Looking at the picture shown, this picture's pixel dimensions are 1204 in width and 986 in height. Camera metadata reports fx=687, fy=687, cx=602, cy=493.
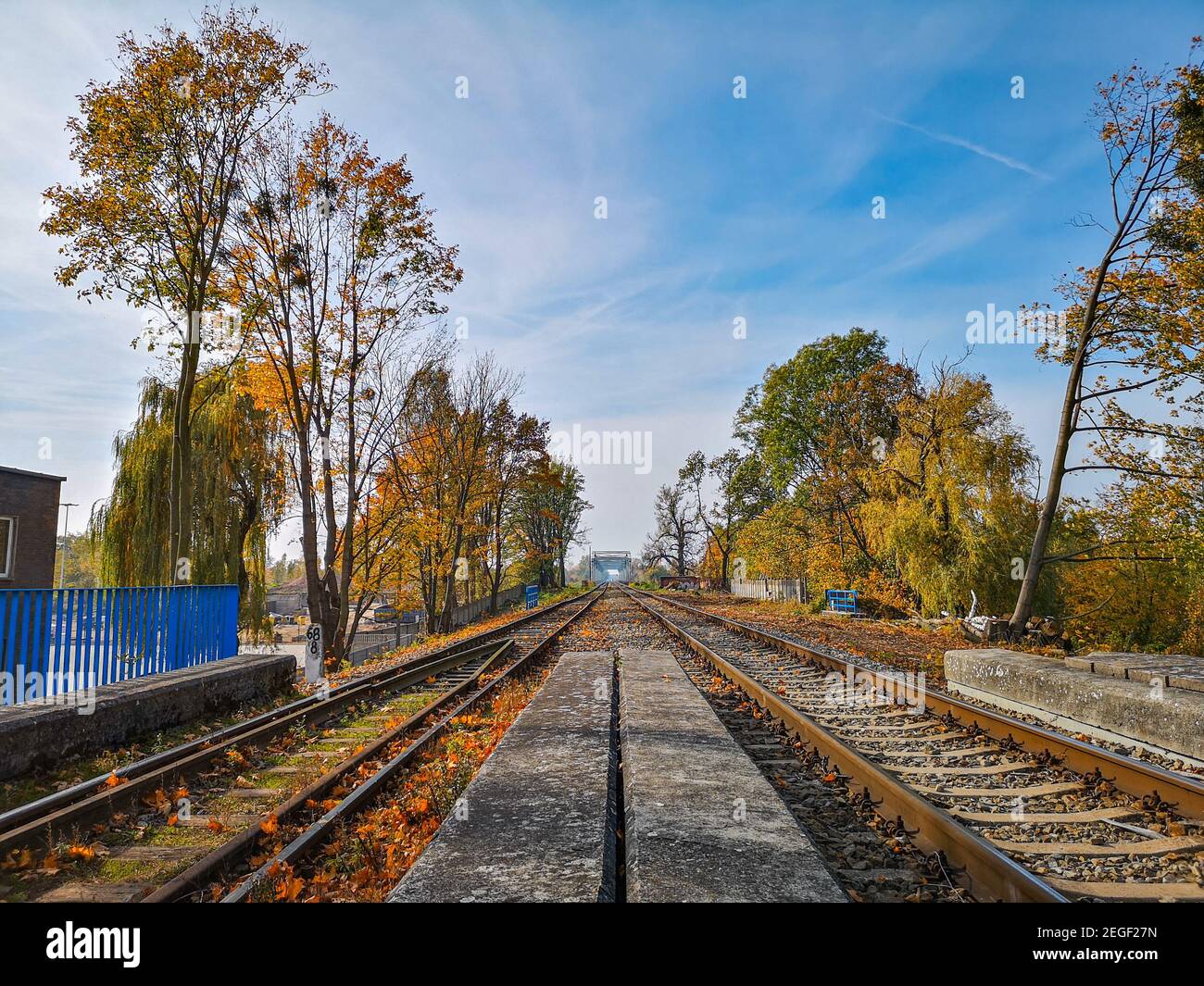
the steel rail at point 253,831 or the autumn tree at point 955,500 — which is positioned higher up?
the autumn tree at point 955,500

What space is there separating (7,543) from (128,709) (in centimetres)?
1704

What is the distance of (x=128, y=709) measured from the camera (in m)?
6.95

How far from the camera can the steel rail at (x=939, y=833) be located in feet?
10.1

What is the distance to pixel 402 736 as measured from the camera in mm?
7273

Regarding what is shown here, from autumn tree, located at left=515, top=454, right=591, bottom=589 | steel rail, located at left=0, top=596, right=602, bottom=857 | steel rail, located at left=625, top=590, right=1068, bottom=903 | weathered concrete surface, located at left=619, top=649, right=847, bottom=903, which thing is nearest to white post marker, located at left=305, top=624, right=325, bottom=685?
steel rail, located at left=0, top=596, right=602, bottom=857

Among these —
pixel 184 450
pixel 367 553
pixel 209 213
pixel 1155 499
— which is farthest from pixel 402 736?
pixel 367 553

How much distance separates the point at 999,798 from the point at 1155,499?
11486 millimetres

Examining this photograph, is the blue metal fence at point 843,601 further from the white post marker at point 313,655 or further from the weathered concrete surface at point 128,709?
the weathered concrete surface at point 128,709

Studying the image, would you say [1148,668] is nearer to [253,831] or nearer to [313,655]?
[253,831]

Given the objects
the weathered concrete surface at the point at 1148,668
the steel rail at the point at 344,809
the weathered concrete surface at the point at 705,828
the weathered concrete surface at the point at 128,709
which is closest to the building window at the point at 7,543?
the weathered concrete surface at the point at 128,709

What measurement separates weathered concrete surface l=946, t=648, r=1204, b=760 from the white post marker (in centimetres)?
1004

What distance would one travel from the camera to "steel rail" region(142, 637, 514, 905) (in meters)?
3.56
